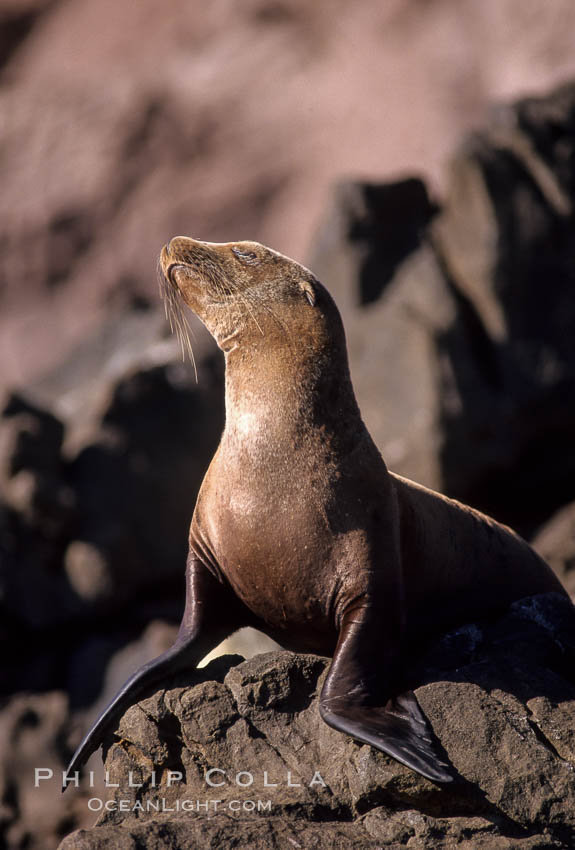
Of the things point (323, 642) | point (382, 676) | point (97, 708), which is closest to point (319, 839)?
point (382, 676)

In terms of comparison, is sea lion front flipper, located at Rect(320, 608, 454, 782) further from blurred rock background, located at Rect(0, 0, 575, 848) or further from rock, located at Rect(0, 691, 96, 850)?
rock, located at Rect(0, 691, 96, 850)

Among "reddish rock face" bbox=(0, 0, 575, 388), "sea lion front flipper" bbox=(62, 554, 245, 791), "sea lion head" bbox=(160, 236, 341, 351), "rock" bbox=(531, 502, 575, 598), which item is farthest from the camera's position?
"reddish rock face" bbox=(0, 0, 575, 388)

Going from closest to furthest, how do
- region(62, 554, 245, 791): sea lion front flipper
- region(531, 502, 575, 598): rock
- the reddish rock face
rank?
region(62, 554, 245, 791): sea lion front flipper → region(531, 502, 575, 598): rock → the reddish rock face

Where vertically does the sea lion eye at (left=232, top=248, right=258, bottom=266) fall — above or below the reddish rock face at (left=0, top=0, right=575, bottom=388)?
below

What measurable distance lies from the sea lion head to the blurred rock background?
3.84m

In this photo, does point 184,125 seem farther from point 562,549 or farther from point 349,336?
point 562,549

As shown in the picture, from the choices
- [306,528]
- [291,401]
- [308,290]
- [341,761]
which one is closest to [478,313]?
[308,290]

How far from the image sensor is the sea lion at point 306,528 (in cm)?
462

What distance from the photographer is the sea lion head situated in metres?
5.22

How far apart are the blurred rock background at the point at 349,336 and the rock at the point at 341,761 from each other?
350 centimetres

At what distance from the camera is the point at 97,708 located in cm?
1027

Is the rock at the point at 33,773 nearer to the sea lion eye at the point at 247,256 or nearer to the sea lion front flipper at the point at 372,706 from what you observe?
the sea lion front flipper at the point at 372,706

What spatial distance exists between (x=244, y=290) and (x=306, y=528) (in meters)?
1.37

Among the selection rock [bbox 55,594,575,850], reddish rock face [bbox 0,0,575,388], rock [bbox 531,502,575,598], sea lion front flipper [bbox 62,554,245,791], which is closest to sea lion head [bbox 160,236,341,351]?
sea lion front flipper [bbox 62,554,245,791]
